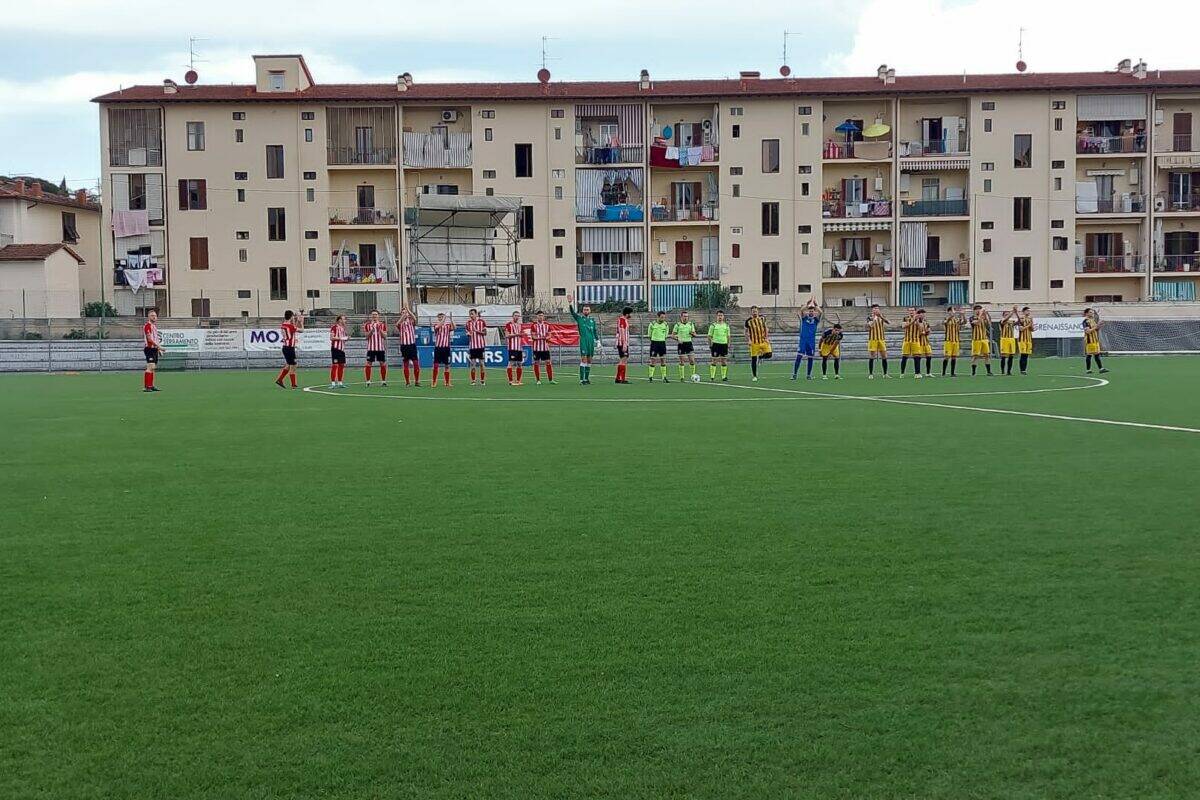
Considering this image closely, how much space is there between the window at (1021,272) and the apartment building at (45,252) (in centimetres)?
4744

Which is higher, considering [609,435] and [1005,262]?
[1005,262]

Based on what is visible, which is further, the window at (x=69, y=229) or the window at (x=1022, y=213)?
the window at (x=69, y=229)

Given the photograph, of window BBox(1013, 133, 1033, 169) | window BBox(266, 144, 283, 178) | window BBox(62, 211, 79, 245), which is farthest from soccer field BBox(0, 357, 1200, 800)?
window BBox(62, 211, 79, 245)

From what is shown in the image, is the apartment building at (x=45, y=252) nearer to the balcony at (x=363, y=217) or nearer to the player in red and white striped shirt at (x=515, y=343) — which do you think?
the balcony at (x=363, y=217)

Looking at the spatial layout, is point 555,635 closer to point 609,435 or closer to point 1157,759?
point 1157,759

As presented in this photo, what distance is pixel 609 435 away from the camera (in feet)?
47.4

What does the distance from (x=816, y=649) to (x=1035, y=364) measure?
118 ft

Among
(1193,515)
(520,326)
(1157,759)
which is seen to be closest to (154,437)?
(1193,515)

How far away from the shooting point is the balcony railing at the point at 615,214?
→ 201ft

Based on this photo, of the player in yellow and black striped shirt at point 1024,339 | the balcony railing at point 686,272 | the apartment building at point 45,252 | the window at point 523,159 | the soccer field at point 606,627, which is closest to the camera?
the soccer field at point 606,627

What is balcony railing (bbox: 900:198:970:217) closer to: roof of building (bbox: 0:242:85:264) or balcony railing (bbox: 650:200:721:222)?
balcony railing (bbox: 650:200:721:222)

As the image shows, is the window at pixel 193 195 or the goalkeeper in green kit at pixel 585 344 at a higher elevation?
the window at pixel 193 195

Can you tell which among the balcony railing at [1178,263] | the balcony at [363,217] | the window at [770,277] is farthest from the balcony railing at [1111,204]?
the balcony at [363,217]

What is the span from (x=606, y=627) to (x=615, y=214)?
2251 inches
